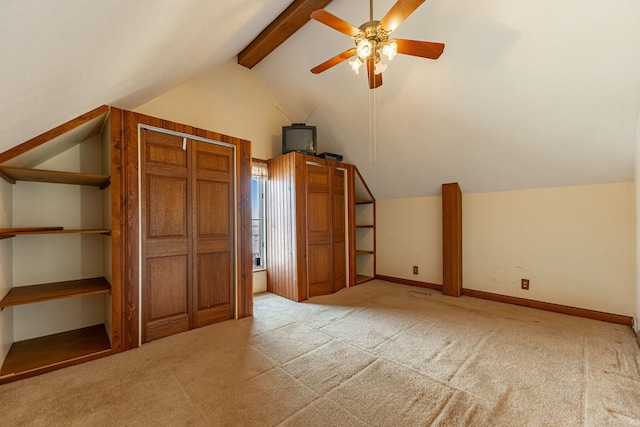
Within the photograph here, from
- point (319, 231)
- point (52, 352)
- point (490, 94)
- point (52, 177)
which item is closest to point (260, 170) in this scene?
point (319, 231)

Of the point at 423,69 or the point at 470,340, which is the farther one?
the point at 423,69

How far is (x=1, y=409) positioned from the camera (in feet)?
4.91

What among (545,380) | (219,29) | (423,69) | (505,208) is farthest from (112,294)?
(505,208)

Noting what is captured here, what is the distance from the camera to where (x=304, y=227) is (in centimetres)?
360

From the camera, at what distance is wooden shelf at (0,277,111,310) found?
5.94 ft

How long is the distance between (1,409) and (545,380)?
3431 mm

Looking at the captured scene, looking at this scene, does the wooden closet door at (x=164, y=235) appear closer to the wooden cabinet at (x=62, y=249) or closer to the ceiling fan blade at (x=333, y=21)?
the wooden cabinet at (x=62, y=249)

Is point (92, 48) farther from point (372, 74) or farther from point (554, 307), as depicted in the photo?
point (554, 307)

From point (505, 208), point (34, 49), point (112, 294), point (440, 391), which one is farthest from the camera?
point (505, 208)

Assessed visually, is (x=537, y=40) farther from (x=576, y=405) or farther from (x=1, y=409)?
(x=1, y=409)

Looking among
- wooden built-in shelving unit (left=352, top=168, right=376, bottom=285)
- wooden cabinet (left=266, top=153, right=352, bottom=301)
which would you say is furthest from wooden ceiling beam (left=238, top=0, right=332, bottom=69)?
wooden built-in shelving unit (left=352, top=168, right=376, bottom=285)

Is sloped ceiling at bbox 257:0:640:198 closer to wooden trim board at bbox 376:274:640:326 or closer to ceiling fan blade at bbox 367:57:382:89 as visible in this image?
ceiling fan blade at bbox 367:57:382:89

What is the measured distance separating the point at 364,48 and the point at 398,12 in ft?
1.00

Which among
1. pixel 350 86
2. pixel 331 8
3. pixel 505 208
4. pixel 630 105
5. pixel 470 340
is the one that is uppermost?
pixel 331 8
